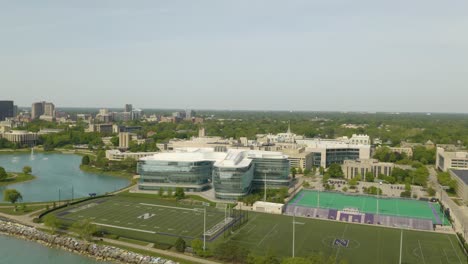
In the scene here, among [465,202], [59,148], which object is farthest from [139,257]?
[59,148]

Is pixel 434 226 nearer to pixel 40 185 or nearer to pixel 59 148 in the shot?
pixel 40 185

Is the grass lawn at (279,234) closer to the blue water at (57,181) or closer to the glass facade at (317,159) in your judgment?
the blue water at (57,181)

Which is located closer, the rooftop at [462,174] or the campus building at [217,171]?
the campus building at [217,171]

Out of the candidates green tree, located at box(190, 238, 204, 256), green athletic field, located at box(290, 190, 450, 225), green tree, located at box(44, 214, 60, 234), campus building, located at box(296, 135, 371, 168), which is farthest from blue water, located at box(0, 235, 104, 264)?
campus building, located at box(296, 135, 371, 168)

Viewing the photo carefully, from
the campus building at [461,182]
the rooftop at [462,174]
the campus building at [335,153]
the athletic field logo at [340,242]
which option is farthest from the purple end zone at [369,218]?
the campus building at [335,153]

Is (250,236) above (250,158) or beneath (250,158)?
beneath

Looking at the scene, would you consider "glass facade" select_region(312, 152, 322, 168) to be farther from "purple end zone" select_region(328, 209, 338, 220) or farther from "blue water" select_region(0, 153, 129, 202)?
"blue water" select_region(0, 153, 129, 202)

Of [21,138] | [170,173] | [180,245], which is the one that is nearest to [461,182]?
[170,173]
